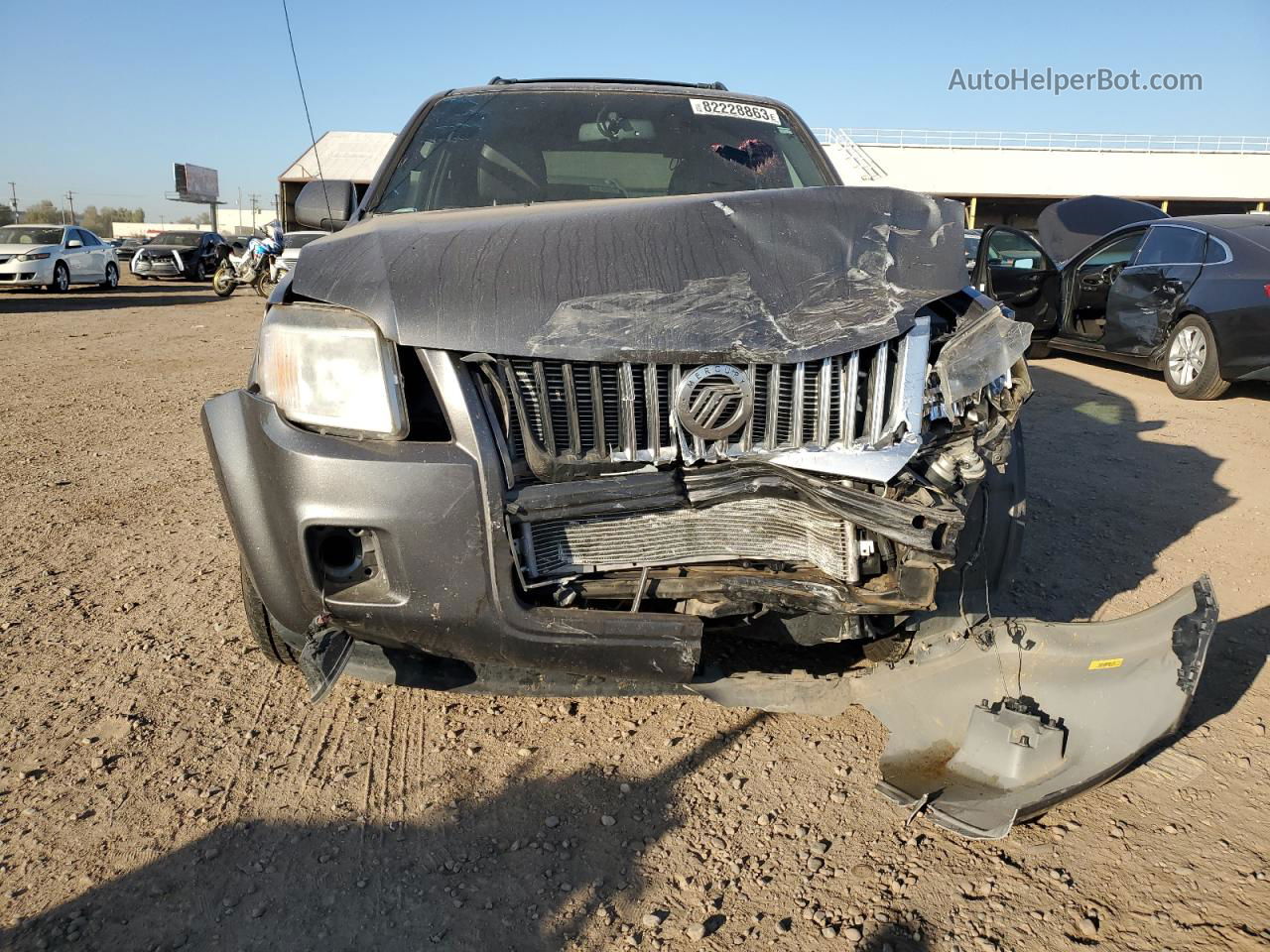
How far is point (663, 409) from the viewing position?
220 cm

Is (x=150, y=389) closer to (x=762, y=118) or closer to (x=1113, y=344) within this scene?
(x=762, y=118)

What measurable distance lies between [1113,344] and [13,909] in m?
8.64

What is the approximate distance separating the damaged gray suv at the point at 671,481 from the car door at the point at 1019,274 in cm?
632

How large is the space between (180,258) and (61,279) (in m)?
7.85

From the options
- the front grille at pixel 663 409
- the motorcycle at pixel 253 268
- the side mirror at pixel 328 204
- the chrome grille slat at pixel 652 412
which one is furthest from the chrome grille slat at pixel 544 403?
the motorcycle at pixel 253 268

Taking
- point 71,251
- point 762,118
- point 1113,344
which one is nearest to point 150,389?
point 762,118

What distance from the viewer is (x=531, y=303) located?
2.18m

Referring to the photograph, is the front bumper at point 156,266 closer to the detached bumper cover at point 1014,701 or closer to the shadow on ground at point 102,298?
the shadow on ground at point 102,298

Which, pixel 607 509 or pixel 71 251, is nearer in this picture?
pixel 607 509

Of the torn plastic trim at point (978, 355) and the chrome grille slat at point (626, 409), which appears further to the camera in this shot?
the torn plastic trim at point (978, 355)

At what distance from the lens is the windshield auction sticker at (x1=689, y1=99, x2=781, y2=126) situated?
394 cm

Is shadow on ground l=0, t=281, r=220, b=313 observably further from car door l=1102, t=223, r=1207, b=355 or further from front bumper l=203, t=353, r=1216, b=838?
front bumper l=203, t=353, r=1216, b=838

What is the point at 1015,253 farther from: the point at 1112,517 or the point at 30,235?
the point at 30,235

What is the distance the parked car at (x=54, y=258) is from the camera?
1781 cm
